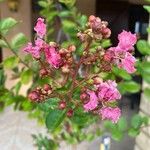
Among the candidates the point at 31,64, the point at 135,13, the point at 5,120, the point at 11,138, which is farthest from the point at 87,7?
the point at 5,120

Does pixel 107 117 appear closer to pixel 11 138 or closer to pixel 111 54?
pixel 111 54

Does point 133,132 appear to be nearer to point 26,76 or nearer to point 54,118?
point 26,76

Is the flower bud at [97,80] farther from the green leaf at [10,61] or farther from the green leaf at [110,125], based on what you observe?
the green leaf at [110,125]

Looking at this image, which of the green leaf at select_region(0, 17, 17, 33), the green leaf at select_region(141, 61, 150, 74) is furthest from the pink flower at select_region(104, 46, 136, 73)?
the green leaf at select_region(141, 61, 150, 74)

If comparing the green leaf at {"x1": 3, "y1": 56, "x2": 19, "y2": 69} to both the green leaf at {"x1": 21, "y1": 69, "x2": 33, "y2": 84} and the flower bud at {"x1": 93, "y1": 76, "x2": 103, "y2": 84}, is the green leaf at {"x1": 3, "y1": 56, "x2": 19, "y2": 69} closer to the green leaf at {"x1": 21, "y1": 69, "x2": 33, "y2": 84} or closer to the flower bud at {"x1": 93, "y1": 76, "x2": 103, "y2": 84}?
the green leaf at {"x1": 21, "y1": 69, "x2": 33, "y2": 84}

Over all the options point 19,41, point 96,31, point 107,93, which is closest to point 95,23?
point 96,31

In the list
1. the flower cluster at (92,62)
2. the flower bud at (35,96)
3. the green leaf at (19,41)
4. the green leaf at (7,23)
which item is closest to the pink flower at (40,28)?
the flower cluster at (92,62)
